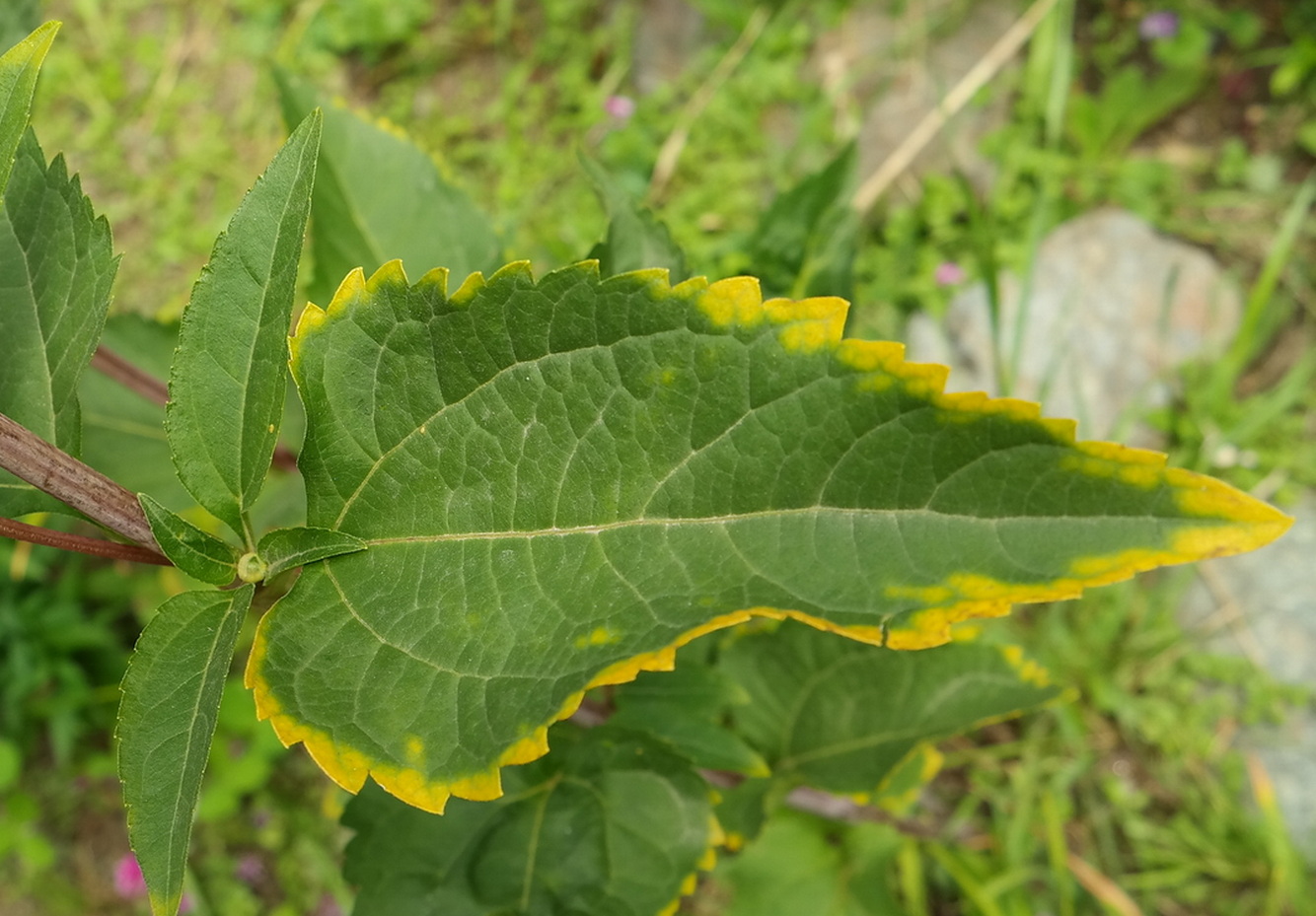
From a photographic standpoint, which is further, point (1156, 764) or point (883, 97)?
point (883, 97)

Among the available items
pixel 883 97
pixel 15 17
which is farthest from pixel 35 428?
pixel 883 97

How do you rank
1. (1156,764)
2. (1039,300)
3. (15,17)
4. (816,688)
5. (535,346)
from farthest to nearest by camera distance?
(1039,300), (1156,764), (816,688), (15,17), (535,346)

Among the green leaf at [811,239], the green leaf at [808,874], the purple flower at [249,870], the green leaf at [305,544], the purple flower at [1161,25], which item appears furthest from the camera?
the purple flower at [1161,25]

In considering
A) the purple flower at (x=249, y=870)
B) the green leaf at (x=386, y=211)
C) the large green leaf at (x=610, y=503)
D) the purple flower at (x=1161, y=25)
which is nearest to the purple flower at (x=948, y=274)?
the purple flower at (x=1161, y=25)

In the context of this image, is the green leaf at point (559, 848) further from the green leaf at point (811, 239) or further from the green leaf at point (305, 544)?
the green leaf at point (811, 239)

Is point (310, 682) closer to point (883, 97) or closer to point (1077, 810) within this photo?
point (1077, 810)

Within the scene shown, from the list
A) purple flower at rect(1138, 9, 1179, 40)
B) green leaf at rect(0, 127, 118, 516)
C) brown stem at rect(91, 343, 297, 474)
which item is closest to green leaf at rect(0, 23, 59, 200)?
green leaf at rect(0, 127, 118, 516)
